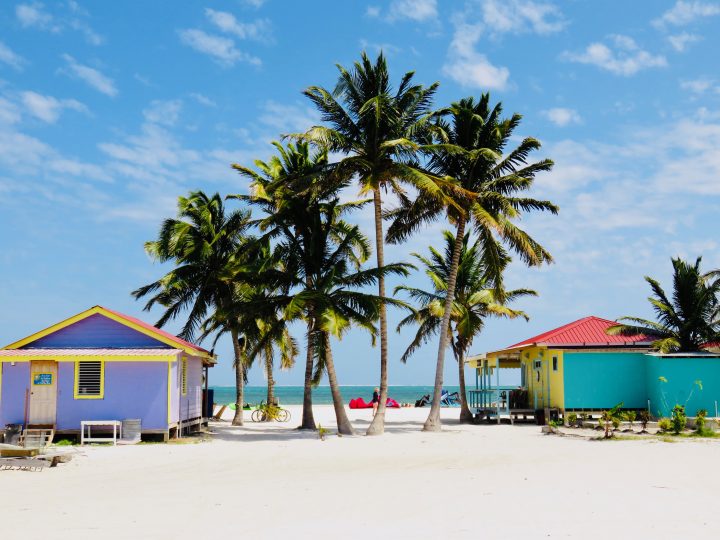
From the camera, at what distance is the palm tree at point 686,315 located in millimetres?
29266

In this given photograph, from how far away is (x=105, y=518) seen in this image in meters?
10.1

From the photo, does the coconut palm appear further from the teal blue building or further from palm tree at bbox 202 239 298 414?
the teal blue building

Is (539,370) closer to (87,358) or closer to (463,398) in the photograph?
(463,398)

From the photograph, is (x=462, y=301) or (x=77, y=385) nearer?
(x=77, y=385)

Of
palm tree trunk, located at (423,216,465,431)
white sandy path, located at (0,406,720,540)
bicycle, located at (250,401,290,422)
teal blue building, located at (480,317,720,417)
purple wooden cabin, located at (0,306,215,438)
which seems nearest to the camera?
white sandy path, located at (0,406,720,540)

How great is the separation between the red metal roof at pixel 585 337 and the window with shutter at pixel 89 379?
15.1 meters

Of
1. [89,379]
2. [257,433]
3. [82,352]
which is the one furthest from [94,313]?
[257,433]

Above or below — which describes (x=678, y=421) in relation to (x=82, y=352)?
below

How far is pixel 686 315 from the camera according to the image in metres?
29.7

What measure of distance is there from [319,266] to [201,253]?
22.6 feet

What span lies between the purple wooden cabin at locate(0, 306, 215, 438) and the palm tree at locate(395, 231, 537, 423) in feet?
35.3

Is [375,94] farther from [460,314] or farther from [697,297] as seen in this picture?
[697,297]

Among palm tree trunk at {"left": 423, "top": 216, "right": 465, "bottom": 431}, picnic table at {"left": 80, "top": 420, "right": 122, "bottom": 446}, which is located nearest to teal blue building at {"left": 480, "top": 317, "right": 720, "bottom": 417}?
palm tree trunk at {"left": 423, "top": 216, "right": 465, "bottom": 431}

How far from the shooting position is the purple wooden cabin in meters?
21.9
